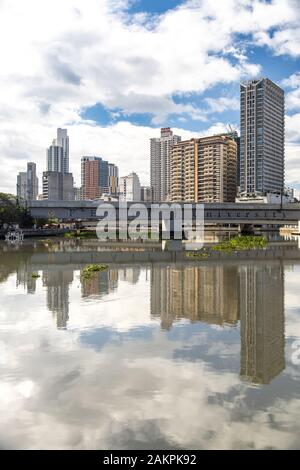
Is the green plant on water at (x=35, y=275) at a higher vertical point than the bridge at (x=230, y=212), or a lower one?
lower

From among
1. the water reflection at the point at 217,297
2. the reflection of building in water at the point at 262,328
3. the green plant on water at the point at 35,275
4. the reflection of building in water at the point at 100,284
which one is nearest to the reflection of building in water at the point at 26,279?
the water reflection at the point at 217,297

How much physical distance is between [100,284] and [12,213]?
7908 centimetres

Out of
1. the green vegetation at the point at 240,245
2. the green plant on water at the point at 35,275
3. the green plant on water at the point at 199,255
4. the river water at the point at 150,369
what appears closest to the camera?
the river water at the point at 150,369

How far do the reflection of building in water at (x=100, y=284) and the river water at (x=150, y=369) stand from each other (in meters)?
0.48

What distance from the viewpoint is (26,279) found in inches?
1345

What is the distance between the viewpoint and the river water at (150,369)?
30.7 feet

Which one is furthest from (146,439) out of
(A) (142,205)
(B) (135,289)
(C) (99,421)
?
(A) (142,205)

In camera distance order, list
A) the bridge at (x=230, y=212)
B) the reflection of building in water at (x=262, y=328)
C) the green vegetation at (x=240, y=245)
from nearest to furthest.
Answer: the reflection of building in water at (x=262, y=328), the green vegetation at (x=240, y=245), the bridge at (x=230, y=212)

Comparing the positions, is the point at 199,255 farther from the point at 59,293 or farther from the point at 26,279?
the point at 59,293

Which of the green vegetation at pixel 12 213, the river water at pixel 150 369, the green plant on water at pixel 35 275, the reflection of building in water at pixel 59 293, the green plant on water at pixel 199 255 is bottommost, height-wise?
the river water at pixel 150 369

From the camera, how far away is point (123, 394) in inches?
446

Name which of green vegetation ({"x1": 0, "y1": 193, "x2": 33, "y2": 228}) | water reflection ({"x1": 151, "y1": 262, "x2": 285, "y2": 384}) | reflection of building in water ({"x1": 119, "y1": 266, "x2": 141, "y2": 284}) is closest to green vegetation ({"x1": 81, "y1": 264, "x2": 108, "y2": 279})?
reflection of building in water ({"x1": 119, "y1": 266, "x2": 141, "y2": 284})

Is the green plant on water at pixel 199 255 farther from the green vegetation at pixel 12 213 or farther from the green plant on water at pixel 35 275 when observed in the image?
the green vegetation at pixel 12 213

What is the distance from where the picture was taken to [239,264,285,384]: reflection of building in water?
1323cm
